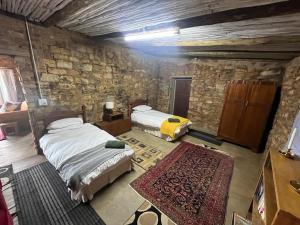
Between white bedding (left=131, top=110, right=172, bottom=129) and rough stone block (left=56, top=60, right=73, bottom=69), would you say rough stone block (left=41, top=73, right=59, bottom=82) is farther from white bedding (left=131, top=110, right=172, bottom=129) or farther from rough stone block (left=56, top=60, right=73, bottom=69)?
white bedding (left=131, top=110, right=172, bottom=129)

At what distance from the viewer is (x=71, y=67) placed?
3240 millimetres

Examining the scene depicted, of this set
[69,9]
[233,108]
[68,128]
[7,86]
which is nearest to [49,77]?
[68,128]

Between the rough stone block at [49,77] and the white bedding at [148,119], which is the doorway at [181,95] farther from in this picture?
the rough stone block at [49,77]

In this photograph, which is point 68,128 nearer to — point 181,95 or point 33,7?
point 33,7

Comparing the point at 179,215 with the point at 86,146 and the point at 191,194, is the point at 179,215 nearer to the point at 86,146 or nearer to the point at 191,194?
the point at 191,194

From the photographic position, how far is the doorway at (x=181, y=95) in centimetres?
555

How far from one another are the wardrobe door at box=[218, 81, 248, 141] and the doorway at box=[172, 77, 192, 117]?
1.68 metres

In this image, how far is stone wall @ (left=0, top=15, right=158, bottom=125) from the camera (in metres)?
2.54

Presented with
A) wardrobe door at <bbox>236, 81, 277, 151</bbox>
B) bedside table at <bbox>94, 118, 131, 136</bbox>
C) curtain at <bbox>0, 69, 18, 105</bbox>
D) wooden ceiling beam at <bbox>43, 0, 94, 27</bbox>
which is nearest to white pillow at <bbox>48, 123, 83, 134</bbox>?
bedside table at <bbox>94, 118, 131, 136</bbox>

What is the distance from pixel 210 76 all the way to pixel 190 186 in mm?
3624

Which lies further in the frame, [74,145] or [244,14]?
[74,145]

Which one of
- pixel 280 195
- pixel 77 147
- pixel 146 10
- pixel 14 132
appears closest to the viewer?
pixel 280 195

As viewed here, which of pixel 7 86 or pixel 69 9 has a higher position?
pixel 69 9

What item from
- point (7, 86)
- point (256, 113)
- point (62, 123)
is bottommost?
point (62, 123)
